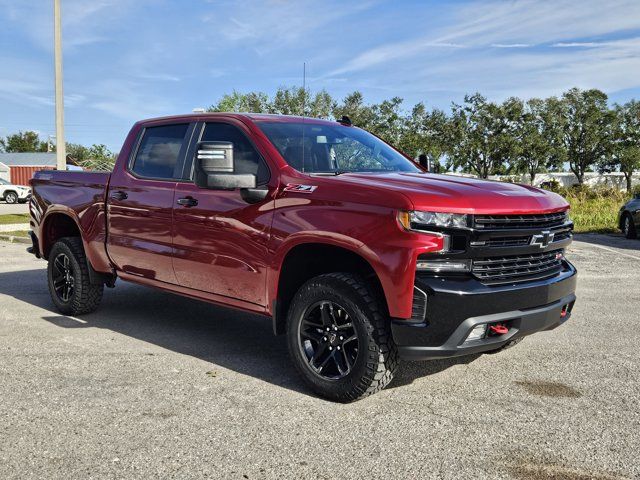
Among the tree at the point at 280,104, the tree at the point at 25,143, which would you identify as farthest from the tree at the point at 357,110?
the tree at the point at 25,143

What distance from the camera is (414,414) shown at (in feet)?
12.9

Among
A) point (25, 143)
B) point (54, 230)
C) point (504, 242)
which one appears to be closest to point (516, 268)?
point (504, 242)

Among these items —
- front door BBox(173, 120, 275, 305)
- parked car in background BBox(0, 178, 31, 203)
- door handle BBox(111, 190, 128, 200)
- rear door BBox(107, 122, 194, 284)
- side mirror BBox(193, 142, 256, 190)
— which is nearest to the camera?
side mirror BBox(193, 142, 256, 190)

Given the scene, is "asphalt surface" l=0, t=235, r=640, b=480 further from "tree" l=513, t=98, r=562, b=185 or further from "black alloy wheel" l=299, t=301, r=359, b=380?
"tree" l=513, t=98, r=562, b=185

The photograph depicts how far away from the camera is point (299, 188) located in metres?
4.26

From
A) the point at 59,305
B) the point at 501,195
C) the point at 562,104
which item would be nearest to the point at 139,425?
the point at 501,195

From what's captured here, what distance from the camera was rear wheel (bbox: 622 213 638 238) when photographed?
17109 millimetres

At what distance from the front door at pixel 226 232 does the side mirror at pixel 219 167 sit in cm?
17

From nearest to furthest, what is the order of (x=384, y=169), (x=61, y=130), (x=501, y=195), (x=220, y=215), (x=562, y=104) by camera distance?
1. (x=501, y=195)
2. (x=220, y=215)
3. (x=384, y=169)
4. (x=61, y=130)
5. (x=562, y=104)

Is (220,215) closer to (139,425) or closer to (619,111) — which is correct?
(139,425)

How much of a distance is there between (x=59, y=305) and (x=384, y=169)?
3.79 m

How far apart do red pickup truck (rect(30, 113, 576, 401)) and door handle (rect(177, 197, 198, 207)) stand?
15mm

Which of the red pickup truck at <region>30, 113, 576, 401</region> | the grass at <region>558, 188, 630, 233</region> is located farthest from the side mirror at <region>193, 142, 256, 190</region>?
the grass at <region>558, 188, 630, 233</region>

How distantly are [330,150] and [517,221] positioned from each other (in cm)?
171
